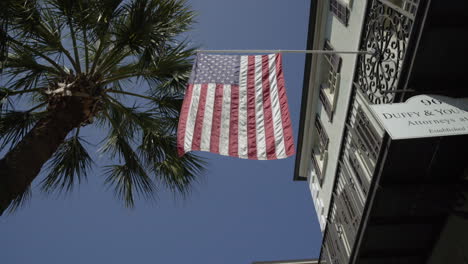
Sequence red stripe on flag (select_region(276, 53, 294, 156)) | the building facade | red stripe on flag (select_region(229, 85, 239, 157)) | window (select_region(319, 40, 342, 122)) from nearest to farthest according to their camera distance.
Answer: the building facade, red stripe on flag (select_region(276, 53, 294, 156)), red stripe on flag (select_region(229, 85, 239, 157)), window (select_region(319, 40, 342, 122))

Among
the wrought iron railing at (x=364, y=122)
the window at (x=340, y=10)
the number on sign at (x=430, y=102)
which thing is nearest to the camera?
the number on sign at (x=430, y=102)

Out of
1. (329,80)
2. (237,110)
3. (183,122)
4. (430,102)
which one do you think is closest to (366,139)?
(430,102)

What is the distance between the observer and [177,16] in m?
7.96

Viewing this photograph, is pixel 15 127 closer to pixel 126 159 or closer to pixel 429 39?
pixel 126 159

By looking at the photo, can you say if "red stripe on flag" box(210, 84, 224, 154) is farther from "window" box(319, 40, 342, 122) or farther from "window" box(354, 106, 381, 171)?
"window" box(319, 40, 342, 122)

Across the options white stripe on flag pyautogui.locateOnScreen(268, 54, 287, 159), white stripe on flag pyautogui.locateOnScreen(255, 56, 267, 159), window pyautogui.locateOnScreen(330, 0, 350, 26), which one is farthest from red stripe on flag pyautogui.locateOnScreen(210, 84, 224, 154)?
window pyautogui.locateOnScreen(330, 0, 350, 26)

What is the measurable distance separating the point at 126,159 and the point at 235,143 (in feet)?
9.81

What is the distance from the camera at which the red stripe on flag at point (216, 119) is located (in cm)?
699

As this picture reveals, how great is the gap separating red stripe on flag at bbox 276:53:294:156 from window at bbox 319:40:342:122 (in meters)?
5.16

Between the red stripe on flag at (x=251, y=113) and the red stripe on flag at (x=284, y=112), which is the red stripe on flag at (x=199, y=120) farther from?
the red stripe on flag at (x=284, y=112)

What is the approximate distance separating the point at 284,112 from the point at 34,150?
4.38 metres

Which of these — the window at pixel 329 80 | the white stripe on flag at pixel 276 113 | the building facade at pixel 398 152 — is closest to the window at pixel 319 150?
the window at pixel 329 80

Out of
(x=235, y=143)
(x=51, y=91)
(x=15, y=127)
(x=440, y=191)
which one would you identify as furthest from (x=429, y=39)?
(x=15, y=127)

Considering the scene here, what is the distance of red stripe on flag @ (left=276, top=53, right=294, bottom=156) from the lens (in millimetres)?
6730
